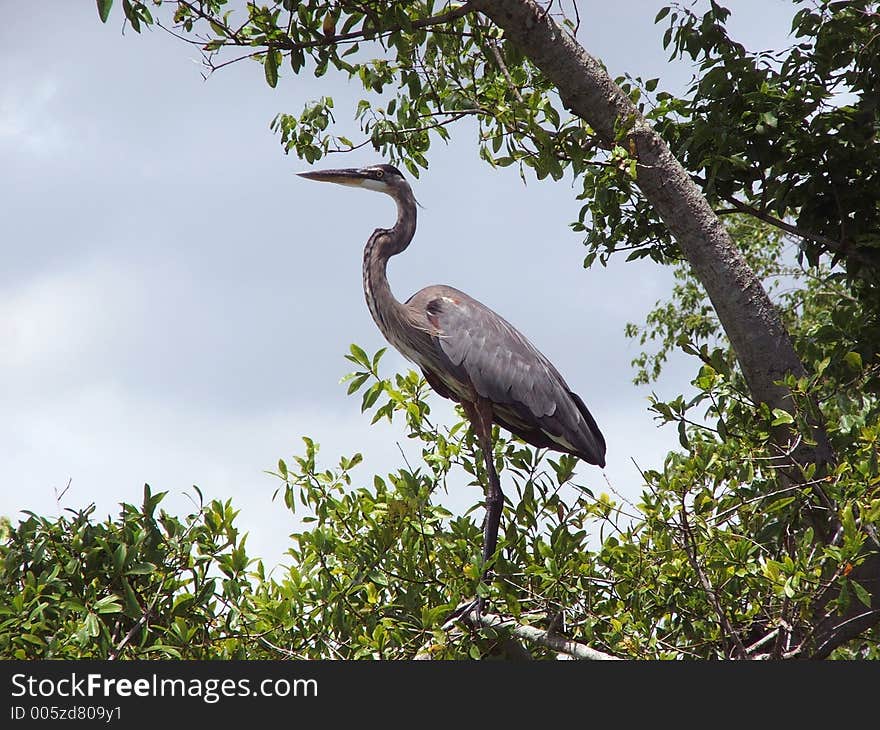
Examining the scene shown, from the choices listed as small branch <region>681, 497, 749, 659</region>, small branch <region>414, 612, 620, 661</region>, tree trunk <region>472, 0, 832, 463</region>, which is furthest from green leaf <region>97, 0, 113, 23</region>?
small branch <region>681, 497, 749, 659</region>

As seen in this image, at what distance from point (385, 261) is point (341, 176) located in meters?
0.54

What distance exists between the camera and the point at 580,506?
4324 millimetres

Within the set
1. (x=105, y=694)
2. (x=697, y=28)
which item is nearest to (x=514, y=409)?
(x=105, y=694)

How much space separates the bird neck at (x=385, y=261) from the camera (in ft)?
16.8

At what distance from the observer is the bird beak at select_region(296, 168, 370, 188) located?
5.29m

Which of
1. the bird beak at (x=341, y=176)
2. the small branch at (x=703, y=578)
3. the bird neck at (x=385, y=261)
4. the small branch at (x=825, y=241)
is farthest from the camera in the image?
the small branch at (x=825, y=241)

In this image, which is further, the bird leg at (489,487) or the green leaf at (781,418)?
the bird leg at (489,487)

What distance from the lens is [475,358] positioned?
4887 mm

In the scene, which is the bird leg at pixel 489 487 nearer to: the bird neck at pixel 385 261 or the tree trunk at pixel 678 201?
the bird neck at pixel 385 261

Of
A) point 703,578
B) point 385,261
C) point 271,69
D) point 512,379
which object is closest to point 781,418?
point 703,578

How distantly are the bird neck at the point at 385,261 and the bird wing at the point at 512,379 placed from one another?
198 mm

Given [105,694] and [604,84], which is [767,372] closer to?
[604,84]

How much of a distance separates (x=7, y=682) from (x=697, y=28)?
5178 millimetres

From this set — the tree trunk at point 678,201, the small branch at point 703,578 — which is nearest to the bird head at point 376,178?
the tree trunk at point 678,201
